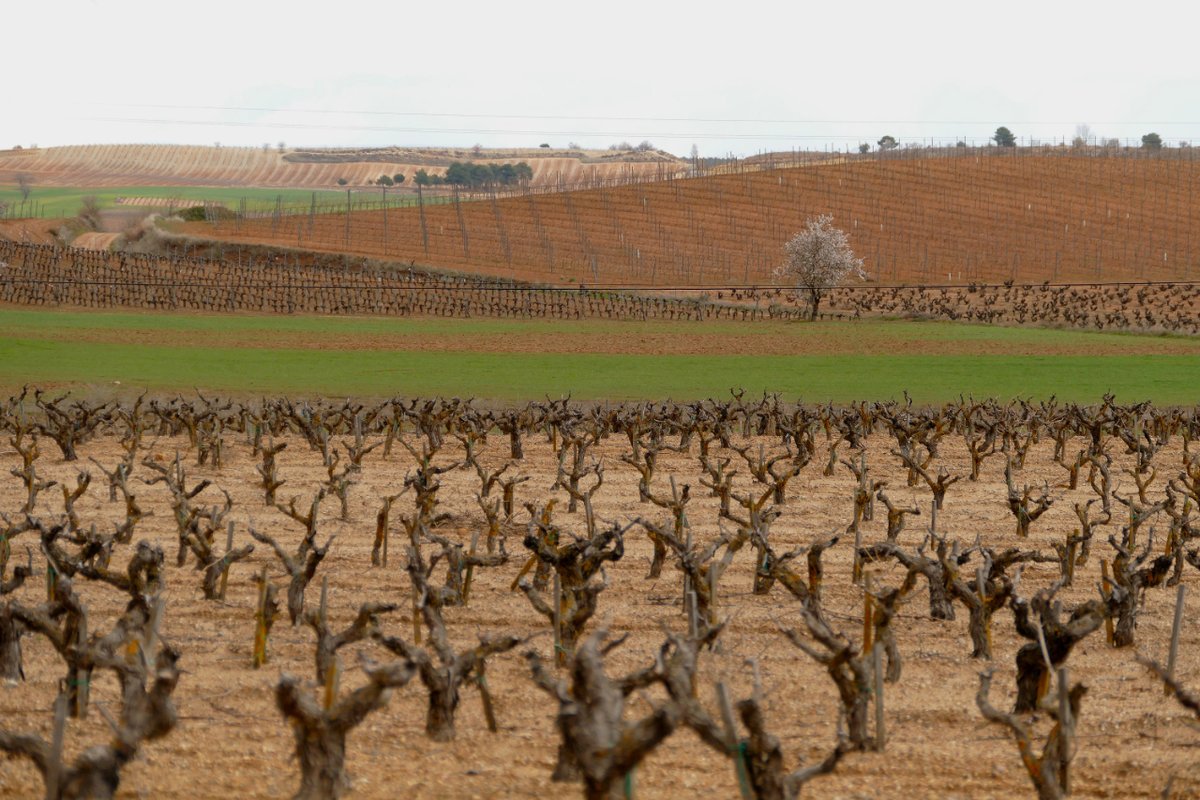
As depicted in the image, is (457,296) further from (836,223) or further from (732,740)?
(732,740)

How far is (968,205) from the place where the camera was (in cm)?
11112

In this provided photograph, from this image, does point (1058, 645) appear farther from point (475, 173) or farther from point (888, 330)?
point (475, 173)

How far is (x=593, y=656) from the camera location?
7441 mm

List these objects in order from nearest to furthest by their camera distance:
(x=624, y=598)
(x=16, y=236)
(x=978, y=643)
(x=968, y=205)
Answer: (x=978, y=643) → (x=624, y=598) → (x=16, y=236) → (x=968, y=205)

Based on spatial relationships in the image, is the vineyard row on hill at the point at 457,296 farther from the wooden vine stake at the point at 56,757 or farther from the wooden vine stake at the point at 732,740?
the wooden vine stake at the point at 56,757

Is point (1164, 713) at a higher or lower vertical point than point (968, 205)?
lower

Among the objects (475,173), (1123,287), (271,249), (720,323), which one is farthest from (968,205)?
(475,173)

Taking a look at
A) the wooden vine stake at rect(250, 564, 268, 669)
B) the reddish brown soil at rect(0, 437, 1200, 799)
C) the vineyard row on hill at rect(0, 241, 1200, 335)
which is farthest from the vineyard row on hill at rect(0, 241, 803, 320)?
the wooden vine stake at rect(250, 564, 268, 669)

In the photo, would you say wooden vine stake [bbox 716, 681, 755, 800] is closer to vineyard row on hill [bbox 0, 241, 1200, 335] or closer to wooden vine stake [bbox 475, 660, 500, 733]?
wooden vine stake [bbox 475, 660, 500, 733]

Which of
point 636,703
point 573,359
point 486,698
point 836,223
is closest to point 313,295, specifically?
point 573,359

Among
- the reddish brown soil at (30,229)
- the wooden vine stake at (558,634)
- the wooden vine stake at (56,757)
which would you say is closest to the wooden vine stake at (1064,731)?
the wooden vine stake at (558,634)

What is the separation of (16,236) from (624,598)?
326ft

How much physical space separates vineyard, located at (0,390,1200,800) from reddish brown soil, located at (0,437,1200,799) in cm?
4

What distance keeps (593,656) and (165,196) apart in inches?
6964
